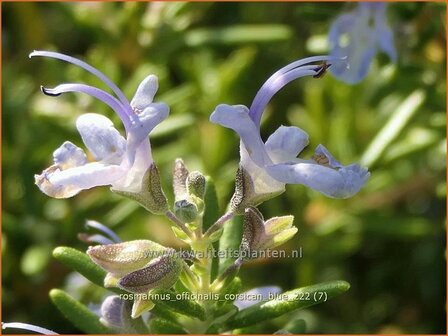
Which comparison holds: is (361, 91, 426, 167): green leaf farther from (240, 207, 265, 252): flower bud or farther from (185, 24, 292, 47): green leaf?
(240, 207, 265, 252): flower bud

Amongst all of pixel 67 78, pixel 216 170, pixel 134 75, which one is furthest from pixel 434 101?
pixel 67 78

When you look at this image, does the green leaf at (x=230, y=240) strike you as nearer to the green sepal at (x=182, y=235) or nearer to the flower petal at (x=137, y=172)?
the green sepal at (x=182, y=235)

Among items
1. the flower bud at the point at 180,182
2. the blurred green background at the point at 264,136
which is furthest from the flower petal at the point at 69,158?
the blurred green background at the point at 264,136

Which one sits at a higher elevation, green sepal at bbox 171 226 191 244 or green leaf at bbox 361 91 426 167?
green leaf at bbox 361 91 426 167

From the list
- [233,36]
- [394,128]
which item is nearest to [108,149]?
[394,128]

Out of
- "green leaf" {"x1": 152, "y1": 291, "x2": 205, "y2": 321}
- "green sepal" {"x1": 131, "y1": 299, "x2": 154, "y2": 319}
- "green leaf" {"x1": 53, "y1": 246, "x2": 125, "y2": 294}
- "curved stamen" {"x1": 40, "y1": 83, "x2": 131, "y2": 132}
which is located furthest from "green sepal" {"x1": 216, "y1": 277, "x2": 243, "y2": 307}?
"curved stamen" {"x1": 40, "y1": 83, "x2": 131, "y2": 132}

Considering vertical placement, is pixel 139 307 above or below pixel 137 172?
below

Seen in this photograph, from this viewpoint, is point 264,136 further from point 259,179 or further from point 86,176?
point 86,176
